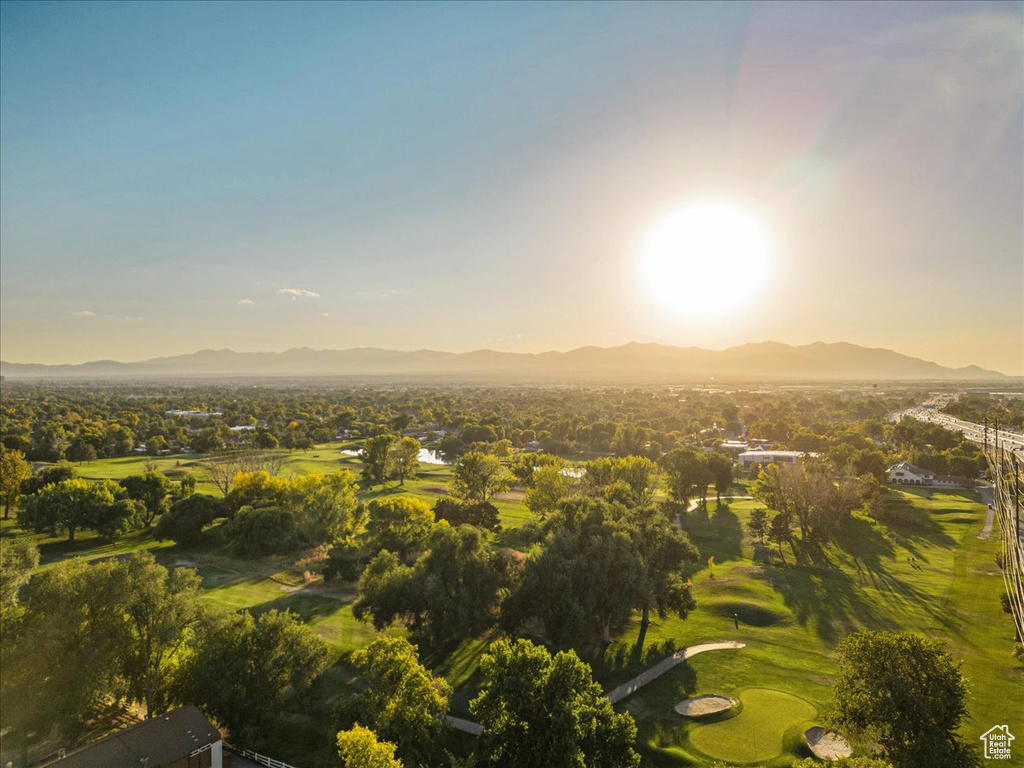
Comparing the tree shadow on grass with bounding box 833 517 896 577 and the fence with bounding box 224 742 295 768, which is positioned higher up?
the fence with bounding box 224 742 295 768

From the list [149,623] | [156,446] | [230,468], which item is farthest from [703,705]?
[156,446]

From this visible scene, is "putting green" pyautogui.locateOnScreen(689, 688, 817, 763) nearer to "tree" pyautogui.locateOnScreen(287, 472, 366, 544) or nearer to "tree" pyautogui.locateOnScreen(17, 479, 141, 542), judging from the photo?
"tree" pyautogui.locateOnScreen(287, 472, 366, 544)

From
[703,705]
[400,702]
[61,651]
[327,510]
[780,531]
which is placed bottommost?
[703,705]

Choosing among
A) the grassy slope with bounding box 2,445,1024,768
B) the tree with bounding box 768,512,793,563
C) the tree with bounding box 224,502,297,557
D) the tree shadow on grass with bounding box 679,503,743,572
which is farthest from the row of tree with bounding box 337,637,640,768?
the tree with bounding box 768,512,793,563

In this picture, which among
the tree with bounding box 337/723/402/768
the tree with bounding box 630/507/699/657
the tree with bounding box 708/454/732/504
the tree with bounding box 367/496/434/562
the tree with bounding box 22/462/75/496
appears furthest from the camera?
the tree with bounding box 708/454/732/504

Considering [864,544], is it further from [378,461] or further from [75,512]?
[75,512]

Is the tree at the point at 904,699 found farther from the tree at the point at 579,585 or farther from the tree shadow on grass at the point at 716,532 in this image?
the tree shadow on grass at the point at 716,532
